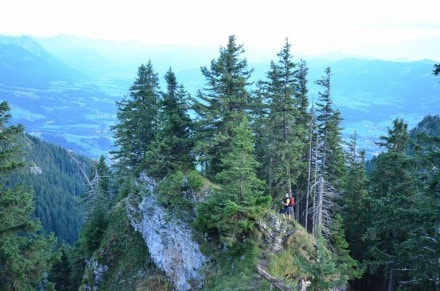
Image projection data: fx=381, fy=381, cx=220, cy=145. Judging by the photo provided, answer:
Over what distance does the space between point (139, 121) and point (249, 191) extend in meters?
17.3

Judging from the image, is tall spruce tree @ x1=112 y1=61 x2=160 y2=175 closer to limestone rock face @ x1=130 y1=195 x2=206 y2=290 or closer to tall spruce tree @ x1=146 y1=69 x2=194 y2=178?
tall spruce tree @ x1=146 y1=69 x2=194 y2=178

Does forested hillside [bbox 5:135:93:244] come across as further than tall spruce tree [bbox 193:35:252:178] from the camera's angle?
Yes

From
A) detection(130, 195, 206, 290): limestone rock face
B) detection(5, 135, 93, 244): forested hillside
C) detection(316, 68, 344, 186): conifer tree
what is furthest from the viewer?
detection(5, 135, 93, 244): forested hillside

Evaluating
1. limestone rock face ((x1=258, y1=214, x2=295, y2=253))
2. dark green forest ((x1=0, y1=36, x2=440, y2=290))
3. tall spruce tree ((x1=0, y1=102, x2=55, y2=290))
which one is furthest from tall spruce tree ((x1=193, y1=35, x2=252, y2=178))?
tall spruce tree ((x1=0, y1=102, x2=55, y2=290))

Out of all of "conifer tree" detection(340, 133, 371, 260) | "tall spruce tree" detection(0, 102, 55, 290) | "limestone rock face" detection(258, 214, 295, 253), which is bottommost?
"conifer tree" detection(340, 133, 371, 260)

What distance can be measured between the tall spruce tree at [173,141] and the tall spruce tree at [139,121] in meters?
6.09

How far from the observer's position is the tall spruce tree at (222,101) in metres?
24.2

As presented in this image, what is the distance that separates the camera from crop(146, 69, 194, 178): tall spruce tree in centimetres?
2497

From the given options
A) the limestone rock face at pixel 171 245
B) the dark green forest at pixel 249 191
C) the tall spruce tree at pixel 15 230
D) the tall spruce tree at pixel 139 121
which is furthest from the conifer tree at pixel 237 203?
the tall spruce tree at pixel 139 121

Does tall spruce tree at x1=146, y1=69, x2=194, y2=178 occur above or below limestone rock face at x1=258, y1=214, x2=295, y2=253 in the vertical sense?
above

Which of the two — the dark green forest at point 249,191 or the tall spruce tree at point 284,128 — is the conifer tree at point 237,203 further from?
the tall spruce tree at point 284,128

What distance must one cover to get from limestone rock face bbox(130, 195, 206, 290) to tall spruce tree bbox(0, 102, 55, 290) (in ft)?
23.9

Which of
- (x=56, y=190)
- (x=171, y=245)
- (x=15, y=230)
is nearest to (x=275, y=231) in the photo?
(x=171, y=245)

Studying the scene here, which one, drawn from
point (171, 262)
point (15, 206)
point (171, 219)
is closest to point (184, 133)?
point (171, 219)
